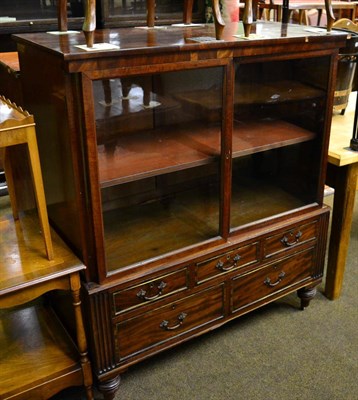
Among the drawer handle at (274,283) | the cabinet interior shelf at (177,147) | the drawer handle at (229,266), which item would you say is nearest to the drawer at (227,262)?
the drawer handle at (229,266)

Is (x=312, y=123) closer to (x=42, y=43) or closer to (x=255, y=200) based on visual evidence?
(x=255, y=200)

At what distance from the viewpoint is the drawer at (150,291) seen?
134 cm

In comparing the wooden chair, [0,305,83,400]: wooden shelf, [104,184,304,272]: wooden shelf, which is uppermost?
the wooden chair

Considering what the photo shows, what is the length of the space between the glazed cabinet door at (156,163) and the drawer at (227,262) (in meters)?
0.07

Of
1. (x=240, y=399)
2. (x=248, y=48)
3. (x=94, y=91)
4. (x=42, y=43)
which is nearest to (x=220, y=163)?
(x=248, y=48)

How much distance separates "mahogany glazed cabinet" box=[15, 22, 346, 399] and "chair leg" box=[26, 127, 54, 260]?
0.24 ft

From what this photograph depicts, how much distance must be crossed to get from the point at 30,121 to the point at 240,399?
993 mm

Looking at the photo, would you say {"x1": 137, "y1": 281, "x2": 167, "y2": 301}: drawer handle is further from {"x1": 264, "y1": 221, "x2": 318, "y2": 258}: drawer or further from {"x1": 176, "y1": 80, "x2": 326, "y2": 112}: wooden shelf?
{"x1": 176, "y1": 80, "x2": 326, "y2": 112}: wooden shelf

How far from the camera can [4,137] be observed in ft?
3.59

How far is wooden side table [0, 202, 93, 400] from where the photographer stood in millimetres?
1217

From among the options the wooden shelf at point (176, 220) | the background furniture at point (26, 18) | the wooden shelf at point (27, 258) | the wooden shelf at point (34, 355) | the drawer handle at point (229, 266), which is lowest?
the wooden shelf at point (34, 355)

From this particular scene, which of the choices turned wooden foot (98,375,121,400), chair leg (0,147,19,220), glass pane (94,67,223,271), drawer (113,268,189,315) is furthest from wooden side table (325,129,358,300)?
chair leg (0,147,19,220)

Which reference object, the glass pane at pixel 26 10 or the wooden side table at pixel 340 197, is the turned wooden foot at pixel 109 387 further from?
the glass pane at pixel 26 10

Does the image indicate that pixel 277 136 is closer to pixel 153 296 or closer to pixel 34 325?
pixel 153 296
